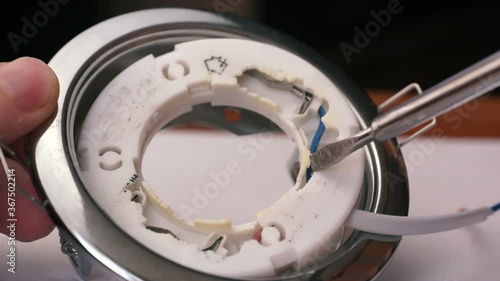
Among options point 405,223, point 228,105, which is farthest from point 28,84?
point 405,223

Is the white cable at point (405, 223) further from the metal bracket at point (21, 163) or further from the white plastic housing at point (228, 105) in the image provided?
the metal bracket at point (21, 163)

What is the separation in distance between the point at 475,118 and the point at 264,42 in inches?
10.9

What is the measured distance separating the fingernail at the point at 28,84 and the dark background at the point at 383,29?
1.57 ft

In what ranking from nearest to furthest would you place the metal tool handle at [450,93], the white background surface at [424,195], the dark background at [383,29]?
1. the metal tool handle at [450,93]
2. the white background surface at [424,195]
3. the dark background at [383,29]

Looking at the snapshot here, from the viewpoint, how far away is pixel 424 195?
63cm

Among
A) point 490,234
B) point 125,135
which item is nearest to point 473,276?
point 490,234

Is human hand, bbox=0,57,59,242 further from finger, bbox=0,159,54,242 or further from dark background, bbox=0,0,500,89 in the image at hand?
dark background, bbox=0,0,500,89

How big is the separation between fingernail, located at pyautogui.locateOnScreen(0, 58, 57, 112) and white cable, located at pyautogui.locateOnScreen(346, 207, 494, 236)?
231 millimetres

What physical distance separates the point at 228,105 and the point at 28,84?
0.17 metres

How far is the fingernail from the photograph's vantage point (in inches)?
18.0

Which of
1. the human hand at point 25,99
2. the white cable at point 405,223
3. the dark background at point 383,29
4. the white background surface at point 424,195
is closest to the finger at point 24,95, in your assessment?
the human hand at point 25,99

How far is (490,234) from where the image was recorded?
0.60 metres

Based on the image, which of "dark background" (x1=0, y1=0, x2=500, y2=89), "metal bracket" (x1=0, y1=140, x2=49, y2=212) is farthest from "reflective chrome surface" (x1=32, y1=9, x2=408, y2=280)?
"dark background" (x1=0, y1=0, x2=500, y2=89)

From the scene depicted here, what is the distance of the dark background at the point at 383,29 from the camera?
933mm
